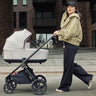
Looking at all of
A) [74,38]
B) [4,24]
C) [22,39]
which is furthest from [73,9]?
[4,24]

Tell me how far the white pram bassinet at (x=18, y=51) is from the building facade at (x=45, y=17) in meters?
29.7

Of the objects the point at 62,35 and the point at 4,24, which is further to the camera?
the point at 4,24

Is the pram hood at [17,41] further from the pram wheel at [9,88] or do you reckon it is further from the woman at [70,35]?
the pram wheel at [9,88]

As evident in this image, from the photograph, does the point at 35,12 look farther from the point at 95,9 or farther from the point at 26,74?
the point at 26,74

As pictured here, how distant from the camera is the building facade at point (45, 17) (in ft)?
118

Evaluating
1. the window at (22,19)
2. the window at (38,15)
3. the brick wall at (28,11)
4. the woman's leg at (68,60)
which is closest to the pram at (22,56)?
the woman's leg at (68,60)

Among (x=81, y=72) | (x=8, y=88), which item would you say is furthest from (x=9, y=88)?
(x=81, y=72)

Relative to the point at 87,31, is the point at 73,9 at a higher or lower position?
higher

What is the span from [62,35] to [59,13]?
34512 mm

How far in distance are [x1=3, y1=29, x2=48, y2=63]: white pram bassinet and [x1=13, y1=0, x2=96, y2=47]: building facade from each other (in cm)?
2972

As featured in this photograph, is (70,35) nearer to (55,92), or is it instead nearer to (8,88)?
(55,92)

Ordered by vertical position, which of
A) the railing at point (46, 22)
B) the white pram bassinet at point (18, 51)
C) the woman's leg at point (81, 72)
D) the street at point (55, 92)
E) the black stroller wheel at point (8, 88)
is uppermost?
the white pram bassinet at point (18, 51)

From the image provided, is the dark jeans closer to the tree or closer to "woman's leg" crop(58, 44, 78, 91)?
"woman's leg" crop(58, 44, 78, 91)

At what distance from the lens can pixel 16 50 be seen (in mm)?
4945
